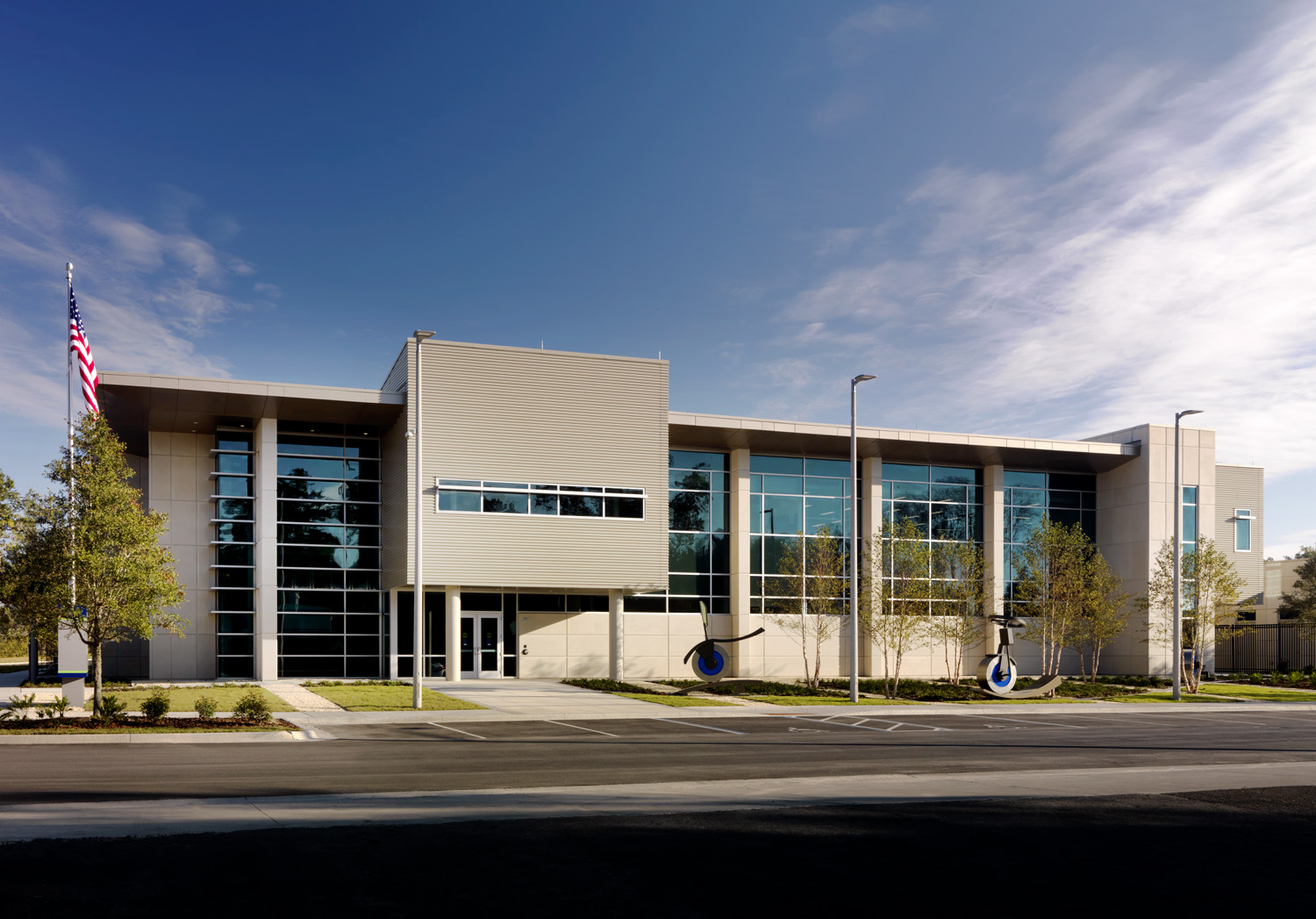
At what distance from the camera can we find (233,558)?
38.5 metres

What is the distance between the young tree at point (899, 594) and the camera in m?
36.4

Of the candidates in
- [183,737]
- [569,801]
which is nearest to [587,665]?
[183,737]

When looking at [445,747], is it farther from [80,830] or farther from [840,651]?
[840,651]

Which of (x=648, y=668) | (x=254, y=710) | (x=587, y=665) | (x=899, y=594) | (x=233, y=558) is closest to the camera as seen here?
(x=254, y=710)

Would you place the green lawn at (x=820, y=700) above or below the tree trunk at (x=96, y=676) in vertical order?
below

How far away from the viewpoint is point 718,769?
50.5 ft

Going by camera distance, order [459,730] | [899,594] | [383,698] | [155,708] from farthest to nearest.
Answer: [899,594], [383,698], [459,730], [155,708]

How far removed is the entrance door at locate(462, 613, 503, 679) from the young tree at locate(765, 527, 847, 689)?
1121 cm

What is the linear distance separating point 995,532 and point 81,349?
36.4 meters

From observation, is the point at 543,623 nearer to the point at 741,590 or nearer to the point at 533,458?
the point at 533,458

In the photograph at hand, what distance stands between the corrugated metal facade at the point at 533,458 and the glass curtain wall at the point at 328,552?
49.5 inches

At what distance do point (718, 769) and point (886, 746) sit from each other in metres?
5.24

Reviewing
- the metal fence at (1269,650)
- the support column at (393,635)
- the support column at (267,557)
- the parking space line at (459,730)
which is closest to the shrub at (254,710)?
the parking space line at (459,730)

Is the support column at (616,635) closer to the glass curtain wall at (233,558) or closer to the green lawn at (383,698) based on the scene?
the green lawn at (383,698)
